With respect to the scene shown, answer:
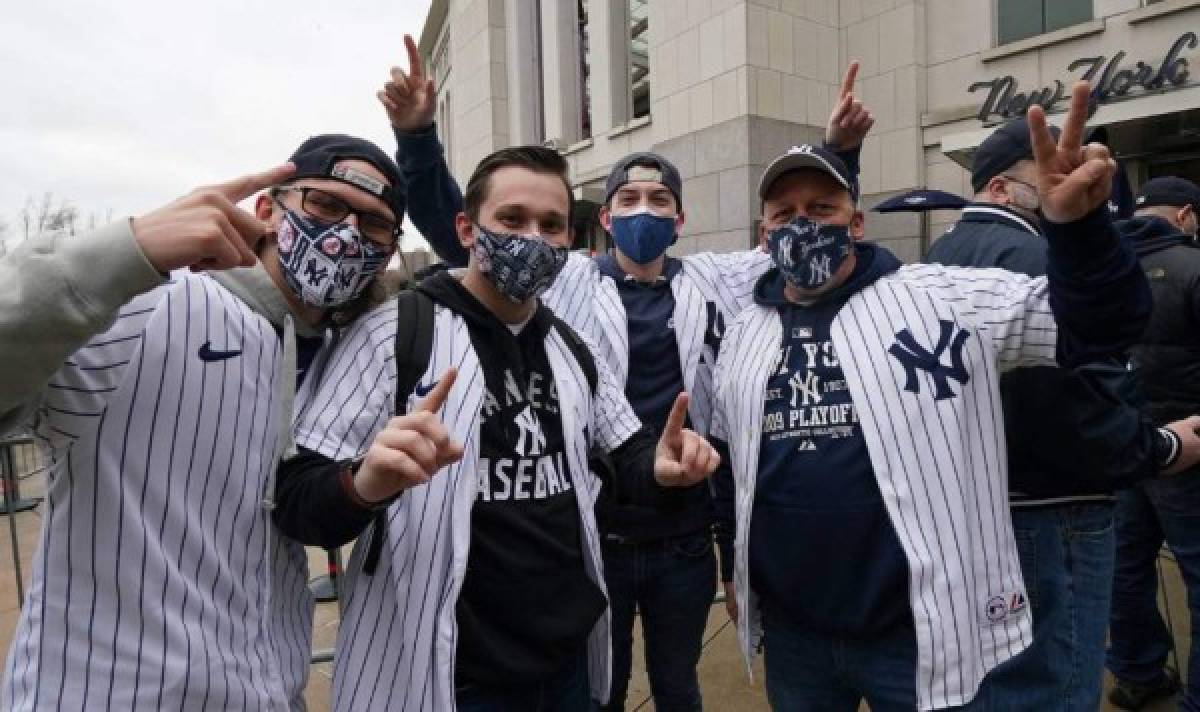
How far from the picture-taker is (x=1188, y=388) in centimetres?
339

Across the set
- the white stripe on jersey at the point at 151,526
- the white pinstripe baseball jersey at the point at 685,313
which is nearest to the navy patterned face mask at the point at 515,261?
the white stripe on jersey at the point at 151,526

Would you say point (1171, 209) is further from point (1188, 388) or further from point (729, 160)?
point (729, 160)

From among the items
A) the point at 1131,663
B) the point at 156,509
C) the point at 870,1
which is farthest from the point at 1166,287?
the point at 870,1

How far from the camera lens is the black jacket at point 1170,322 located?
3193 mm

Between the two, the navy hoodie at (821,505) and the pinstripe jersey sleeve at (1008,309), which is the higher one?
the pinstripe jersey sleeve at (1008,309)

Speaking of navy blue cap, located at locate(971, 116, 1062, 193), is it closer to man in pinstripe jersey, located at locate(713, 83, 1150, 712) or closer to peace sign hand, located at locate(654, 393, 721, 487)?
man in pinstripe jersey, located at locate(713, 83, 1150, 712)

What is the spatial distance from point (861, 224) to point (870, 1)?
947cm

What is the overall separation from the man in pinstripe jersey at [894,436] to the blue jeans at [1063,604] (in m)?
0.16

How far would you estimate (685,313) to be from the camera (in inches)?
111

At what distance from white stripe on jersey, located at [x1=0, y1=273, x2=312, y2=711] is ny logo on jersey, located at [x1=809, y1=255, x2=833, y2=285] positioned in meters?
1.50

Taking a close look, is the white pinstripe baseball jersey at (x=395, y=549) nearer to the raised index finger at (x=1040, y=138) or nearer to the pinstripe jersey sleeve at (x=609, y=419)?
the pinstripe jersey sleeve at (x=609, y=419)

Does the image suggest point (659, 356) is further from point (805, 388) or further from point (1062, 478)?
point (1062, 478)

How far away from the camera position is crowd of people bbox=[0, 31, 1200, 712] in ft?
4.31

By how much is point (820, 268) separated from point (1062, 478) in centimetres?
96
